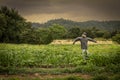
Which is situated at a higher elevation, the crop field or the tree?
the tree

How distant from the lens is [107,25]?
190 metres

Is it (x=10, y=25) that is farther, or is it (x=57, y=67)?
(x=10, y=25)

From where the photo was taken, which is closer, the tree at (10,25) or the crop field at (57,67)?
the crop field at (57,67)

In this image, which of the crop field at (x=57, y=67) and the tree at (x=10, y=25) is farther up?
the tree at (x=10, y=25)

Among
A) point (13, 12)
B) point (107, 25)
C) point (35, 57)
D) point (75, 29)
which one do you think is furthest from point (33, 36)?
point (107, 25)

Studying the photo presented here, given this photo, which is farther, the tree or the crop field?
the tree

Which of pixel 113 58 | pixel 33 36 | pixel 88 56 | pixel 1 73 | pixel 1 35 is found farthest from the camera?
pixel 33 36

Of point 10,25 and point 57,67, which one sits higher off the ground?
point 10,25

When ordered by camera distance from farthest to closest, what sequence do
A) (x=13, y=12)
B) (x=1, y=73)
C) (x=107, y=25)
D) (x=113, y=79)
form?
(x=107, y=25), (x=13, y=12), (x=1, y=73), (x=113, y=79)

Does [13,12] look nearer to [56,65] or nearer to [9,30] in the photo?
[9,30]

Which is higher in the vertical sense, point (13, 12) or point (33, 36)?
point (13, 12)

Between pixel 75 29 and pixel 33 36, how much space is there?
137 feet

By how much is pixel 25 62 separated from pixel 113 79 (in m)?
7.50

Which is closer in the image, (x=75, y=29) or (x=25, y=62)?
(x=25, y=62)
